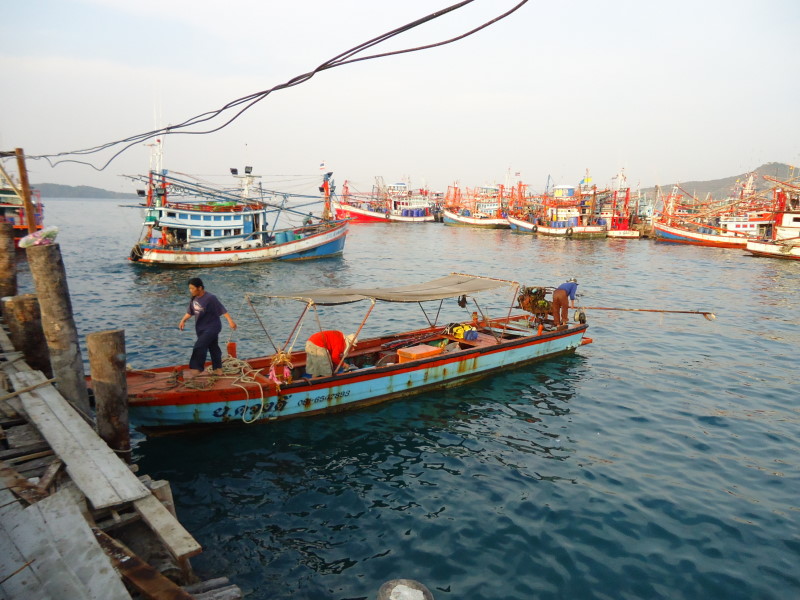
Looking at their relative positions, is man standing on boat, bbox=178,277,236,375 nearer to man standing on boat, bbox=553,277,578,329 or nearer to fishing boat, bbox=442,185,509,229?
man standing on boat, bbox=553,277,578,329

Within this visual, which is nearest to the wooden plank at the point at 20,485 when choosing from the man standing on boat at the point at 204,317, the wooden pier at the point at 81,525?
the wooden pier at the point at 81,525

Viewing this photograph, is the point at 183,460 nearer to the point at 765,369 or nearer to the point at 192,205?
the point at 765,369

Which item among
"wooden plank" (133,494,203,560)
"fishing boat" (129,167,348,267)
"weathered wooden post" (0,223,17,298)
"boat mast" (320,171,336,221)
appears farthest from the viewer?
"boat mast" (320,171,336,221)

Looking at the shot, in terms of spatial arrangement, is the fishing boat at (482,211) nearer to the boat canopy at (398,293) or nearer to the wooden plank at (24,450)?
the boat canopy at (398,293)

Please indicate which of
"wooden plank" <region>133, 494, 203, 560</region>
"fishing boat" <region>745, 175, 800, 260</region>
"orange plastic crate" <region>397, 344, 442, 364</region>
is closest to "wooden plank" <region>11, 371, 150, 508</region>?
"wooden plank" <region>133, 494, 203, 560</region>

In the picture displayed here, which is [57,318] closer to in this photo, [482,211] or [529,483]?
[529,483]

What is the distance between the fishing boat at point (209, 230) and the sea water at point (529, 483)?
1494 cm

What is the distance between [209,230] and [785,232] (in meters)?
53.8

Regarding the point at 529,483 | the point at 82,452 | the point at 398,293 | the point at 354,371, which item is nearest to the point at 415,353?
the point at 398,293

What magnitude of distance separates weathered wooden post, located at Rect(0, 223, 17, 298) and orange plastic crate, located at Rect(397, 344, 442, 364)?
36.3 ft

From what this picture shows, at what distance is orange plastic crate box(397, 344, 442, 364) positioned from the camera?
11469 mm

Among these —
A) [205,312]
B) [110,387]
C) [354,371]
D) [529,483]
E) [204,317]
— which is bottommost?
[529,483]

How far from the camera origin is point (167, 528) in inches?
183

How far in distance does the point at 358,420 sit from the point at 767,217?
63816 millimetres
